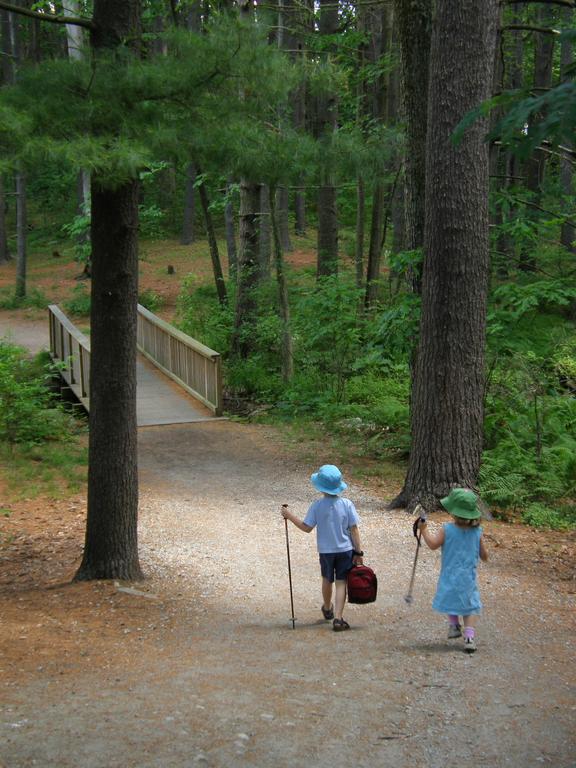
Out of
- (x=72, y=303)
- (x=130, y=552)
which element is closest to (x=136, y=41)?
(x=130, y=552)

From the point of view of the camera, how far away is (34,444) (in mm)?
12734

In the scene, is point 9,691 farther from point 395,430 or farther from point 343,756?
point 395,430

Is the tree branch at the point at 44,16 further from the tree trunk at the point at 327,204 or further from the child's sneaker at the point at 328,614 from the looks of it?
the tree trunk at the point at 327,204

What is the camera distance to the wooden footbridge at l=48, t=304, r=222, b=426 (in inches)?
589

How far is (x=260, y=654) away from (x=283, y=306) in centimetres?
1122

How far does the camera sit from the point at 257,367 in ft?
57.4

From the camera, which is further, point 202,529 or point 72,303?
point 72,303

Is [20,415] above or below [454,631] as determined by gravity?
below

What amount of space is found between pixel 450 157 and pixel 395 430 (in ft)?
18.1

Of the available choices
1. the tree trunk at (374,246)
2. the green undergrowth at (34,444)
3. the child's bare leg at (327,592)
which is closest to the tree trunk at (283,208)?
the tree trunk at (374,246)

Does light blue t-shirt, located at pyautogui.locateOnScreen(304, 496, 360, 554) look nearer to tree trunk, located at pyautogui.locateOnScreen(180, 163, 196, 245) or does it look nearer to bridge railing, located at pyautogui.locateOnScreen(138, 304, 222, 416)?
bridge railing, located at pyautogui.locateOnScreen(138, 304, 222, 416)

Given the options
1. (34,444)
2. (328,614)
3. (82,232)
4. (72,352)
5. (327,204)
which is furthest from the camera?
(82,232)

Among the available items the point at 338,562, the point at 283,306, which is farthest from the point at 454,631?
the point at 283,306

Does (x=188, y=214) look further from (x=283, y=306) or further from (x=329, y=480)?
(x=329, y=480)
